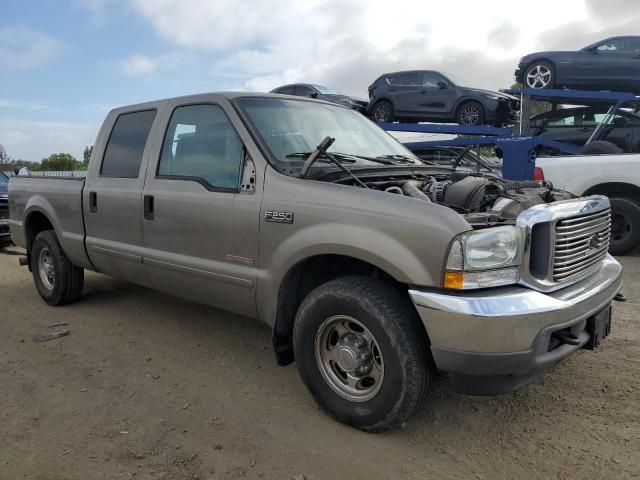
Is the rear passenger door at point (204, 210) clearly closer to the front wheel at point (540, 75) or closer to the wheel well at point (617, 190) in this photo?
the wheel well at point (617, 190)

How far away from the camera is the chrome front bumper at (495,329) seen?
7.75ft

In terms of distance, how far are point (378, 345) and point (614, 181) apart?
5531 millimetres

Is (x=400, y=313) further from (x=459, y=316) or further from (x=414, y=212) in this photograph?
(x=414, y=212)

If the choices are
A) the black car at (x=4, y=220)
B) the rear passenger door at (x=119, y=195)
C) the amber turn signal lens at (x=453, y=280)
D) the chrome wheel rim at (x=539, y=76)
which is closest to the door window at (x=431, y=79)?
the chrome wheel rim at (x=539, y=76)

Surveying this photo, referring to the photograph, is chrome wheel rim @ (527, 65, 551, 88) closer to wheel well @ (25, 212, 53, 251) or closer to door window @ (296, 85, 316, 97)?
door window @ (296, 85, 316, 97)

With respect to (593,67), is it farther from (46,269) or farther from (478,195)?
(46,269)

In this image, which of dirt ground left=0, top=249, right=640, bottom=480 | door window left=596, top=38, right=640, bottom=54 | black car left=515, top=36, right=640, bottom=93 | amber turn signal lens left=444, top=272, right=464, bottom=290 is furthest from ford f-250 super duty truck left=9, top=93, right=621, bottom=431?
door window left=596, top=38, right=640, bottom=54

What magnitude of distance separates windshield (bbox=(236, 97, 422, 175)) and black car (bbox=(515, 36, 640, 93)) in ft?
25.2

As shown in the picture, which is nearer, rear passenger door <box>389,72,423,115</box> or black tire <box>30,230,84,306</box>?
black tire <box>30,230,84,306</box>

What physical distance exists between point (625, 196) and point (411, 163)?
4523mm

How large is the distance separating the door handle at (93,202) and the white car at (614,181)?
18.2ft

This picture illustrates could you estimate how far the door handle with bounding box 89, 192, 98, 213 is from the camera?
4.46 meters

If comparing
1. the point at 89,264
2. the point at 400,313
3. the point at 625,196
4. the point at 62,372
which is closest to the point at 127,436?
the point at 62,372

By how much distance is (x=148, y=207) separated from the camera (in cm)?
390
